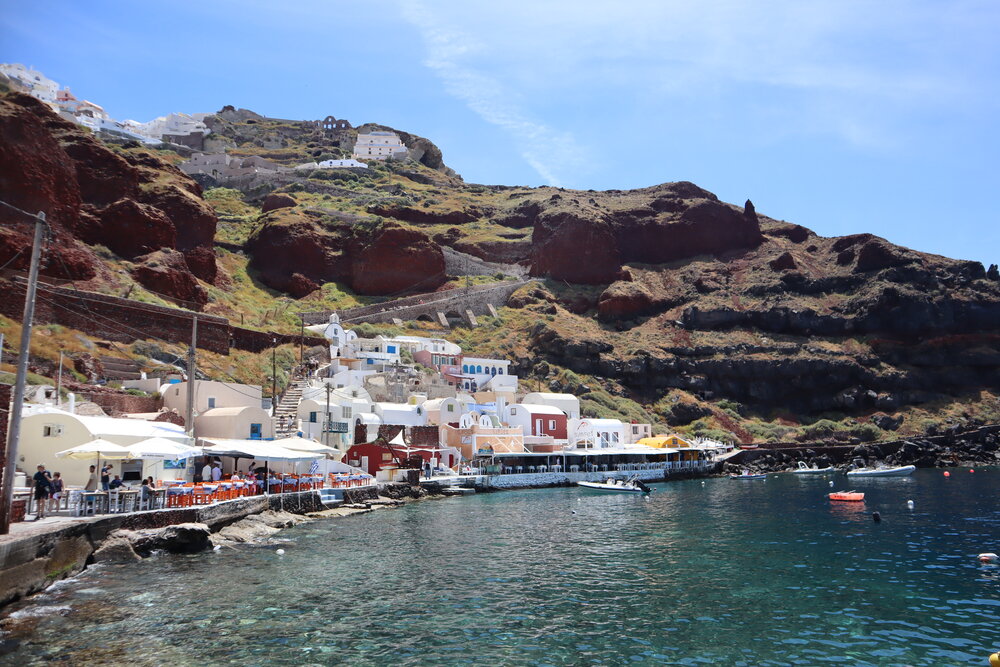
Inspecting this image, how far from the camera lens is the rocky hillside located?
7338 centimetres

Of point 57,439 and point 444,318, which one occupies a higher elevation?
point 444,318

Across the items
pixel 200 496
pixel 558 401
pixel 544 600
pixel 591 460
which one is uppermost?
pixel 558 401

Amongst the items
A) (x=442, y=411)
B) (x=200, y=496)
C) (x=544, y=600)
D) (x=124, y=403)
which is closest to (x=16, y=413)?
(x=200, y=496)

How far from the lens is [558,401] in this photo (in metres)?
76.6

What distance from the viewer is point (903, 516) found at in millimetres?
39031

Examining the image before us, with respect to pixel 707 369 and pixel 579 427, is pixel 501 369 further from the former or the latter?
pixel 707 369

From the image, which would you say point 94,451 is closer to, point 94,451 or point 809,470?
point 94,451

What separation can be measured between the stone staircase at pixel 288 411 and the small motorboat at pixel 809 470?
182 ft

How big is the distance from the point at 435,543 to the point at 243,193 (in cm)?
11003

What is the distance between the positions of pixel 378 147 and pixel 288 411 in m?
123

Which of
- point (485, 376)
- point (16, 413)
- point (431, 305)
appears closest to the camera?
point (16, 413)

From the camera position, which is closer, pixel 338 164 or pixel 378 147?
pixel 338 164

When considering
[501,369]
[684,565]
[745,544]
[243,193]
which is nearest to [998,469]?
[501,369]

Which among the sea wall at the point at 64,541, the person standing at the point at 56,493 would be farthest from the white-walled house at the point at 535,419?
the person standing at the point at 56,493
